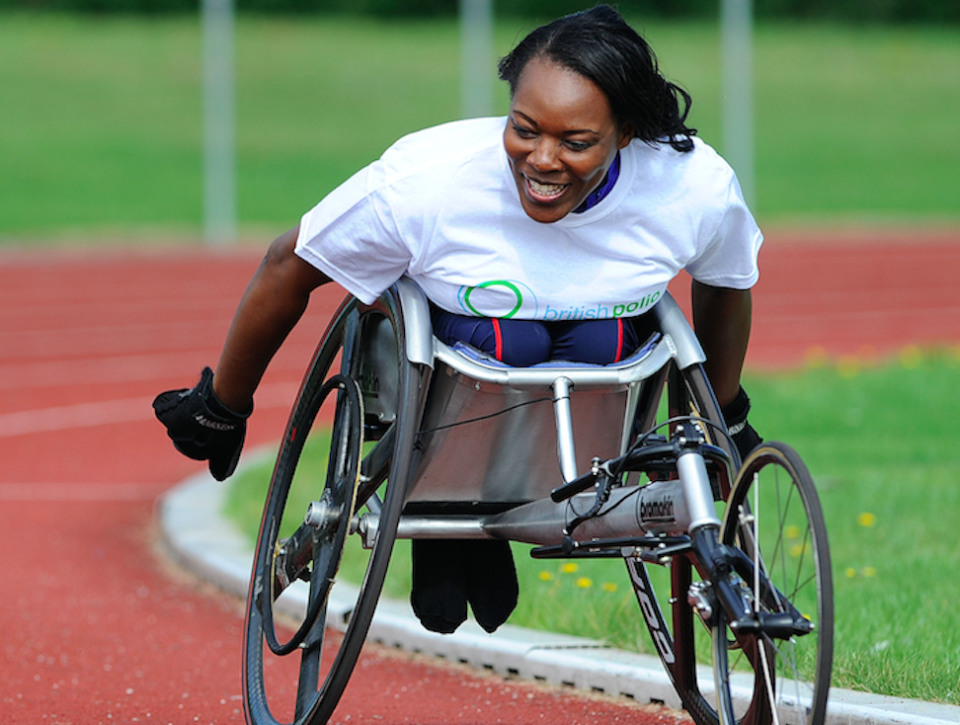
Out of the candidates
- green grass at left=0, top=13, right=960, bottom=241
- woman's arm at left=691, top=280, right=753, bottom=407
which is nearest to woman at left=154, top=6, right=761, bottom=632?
woman's arm at left=691, top=280, right=753, bottom=407

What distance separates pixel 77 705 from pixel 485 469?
1414 millimetres

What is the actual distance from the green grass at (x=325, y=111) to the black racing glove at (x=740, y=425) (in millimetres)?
21986

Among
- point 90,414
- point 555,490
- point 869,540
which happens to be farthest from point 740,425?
point 90,414

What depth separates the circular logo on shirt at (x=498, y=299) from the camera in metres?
2.78

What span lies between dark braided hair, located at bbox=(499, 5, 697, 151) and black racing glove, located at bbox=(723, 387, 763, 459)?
0.65 metres

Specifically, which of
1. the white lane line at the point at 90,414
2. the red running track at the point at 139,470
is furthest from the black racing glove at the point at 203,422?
the white lane line at the point at 90,414

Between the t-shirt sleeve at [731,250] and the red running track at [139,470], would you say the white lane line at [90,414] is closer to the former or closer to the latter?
the red running track at [139,470]

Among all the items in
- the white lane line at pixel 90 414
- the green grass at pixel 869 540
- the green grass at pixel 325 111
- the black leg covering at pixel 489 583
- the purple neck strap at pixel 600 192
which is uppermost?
the purple neck strap at pixel 600 192

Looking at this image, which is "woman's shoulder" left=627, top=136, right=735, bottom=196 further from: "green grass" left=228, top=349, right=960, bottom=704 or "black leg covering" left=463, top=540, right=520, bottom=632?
"green grass" left=228, top=349, right=960, bottom=704

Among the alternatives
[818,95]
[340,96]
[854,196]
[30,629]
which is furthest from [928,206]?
[30,629]

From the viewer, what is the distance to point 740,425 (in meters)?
3.22

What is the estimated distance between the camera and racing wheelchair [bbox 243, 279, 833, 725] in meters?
2.51

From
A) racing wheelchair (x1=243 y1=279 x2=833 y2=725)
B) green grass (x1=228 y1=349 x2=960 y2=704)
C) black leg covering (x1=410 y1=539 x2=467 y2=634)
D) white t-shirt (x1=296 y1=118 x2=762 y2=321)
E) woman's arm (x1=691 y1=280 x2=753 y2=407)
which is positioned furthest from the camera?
green grass (x1=228 y1=349 x2=960 y2=704)

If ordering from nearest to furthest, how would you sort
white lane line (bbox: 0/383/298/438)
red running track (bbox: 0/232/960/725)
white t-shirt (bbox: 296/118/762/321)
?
white t-shirt (bbox: 296/118/762/321) → red running track (bbox: 0/232/960/725) → white lane line (bbox: 0/383/298/438)
